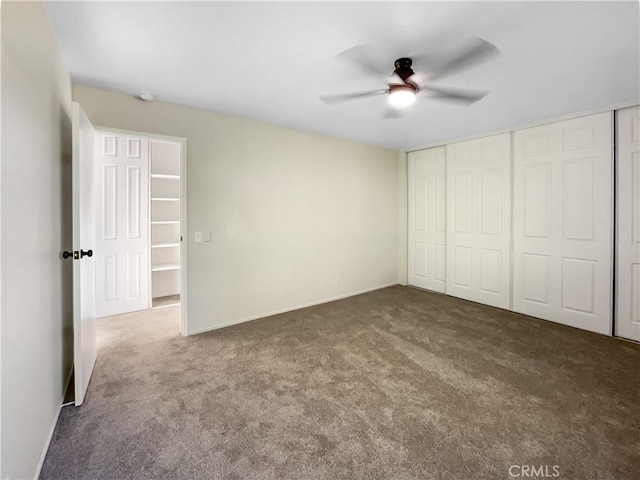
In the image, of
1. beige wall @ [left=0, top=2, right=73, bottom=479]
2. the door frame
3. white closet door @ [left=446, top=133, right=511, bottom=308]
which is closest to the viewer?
beige wall @ [left=0, top=2, right=73, bottom=479]

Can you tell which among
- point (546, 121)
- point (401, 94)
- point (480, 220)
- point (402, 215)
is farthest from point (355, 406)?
point (402, 215)

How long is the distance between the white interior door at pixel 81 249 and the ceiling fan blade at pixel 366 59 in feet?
5.88

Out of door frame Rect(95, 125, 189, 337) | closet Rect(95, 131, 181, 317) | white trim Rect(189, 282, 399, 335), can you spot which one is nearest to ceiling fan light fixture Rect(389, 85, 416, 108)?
door frame Rect(95, 125, 189, 337)

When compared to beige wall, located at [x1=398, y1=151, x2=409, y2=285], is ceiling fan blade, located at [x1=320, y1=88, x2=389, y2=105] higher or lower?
higher

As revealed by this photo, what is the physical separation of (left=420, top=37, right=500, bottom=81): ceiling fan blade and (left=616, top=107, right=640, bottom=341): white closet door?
204 centimetres

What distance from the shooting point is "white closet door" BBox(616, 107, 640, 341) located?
2930 mm

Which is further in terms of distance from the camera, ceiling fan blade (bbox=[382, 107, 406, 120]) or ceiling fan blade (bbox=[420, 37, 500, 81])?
ceiling fan blade (bbox=[382, 107, 406, 120])

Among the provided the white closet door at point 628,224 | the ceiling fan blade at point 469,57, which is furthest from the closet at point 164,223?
the white closet door at point 628,224

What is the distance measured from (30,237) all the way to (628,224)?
4.73 metres

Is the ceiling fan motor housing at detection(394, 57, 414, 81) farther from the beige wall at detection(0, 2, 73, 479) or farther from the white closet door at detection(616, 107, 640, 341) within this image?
the white closet door at detection(616, 107, 640, 341)

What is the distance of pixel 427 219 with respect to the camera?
4930mm

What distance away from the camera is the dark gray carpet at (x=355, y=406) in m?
1.54

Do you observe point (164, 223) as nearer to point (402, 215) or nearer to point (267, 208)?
point (267, 208)
